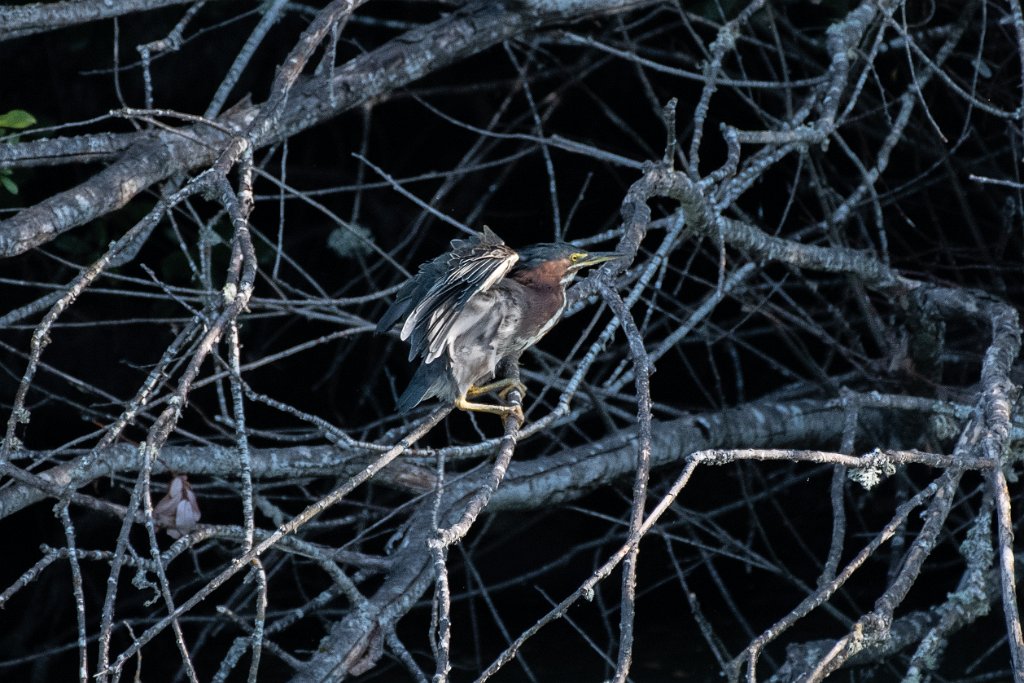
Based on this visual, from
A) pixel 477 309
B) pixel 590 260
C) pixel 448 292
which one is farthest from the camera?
pixel 590 260

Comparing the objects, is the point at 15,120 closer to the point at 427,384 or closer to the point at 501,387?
the point at 427,384

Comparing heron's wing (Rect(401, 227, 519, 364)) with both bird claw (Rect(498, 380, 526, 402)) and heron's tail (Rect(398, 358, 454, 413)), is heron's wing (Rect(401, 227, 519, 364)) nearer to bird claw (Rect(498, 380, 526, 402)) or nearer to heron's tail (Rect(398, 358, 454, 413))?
heron's tail (Rect(398, 358, 454, 413))

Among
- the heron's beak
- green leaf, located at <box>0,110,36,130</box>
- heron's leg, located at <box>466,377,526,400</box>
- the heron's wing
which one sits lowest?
heron's leg, located at <box>466,377,526,400</box>

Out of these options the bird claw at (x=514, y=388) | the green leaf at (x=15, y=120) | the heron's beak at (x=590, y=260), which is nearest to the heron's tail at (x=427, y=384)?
the bird claw at (x=514, y=388)

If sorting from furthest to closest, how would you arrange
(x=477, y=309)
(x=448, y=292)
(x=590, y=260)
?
(x=590, y=260)
(x=477, y=309)
(x=448, y=292)

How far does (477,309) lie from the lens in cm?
270

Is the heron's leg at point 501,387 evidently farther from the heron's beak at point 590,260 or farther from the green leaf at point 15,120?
Answer: the green leaf at point 15,120

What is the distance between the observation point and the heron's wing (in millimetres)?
2477

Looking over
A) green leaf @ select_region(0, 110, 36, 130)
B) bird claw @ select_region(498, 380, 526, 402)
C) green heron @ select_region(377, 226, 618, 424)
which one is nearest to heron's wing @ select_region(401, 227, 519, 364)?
green heron @ select_region(377, 226, 618, 424)

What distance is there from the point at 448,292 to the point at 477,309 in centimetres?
23

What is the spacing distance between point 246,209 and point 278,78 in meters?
0.46

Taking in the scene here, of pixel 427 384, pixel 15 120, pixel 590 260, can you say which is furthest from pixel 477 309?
pixel 15 120

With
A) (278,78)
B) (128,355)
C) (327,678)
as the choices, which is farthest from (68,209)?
(128,355)

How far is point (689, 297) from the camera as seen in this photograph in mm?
4586
